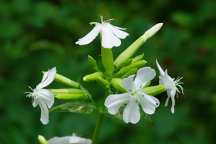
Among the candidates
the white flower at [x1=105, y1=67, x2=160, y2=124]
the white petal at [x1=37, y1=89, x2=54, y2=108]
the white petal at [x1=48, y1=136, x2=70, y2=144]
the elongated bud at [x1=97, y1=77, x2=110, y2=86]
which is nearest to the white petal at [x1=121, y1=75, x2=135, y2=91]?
the white flower at [x1=105, y1=67, x2=160, y2=124]

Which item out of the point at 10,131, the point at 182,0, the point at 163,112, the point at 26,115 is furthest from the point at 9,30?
the point at 182,0

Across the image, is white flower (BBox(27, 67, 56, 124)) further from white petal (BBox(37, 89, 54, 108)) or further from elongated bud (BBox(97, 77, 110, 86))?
elongated bud (BBox(97, 77, 110, 86))

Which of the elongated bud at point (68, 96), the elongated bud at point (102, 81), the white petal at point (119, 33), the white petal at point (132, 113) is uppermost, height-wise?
the white petal at point (119, 33)

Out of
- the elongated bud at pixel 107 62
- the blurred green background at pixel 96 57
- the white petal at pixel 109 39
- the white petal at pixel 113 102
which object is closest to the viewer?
the white petal at pixel 113 102

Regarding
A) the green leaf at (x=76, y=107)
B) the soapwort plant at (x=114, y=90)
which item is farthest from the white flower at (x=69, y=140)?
the green leaf at (x=76, y=107)

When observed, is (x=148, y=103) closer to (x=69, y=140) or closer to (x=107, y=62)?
(x=107, y=62)

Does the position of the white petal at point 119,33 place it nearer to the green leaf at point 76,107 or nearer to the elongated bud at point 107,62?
the elongated bud at point 107,62

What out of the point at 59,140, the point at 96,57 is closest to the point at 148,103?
the point at 59,140
